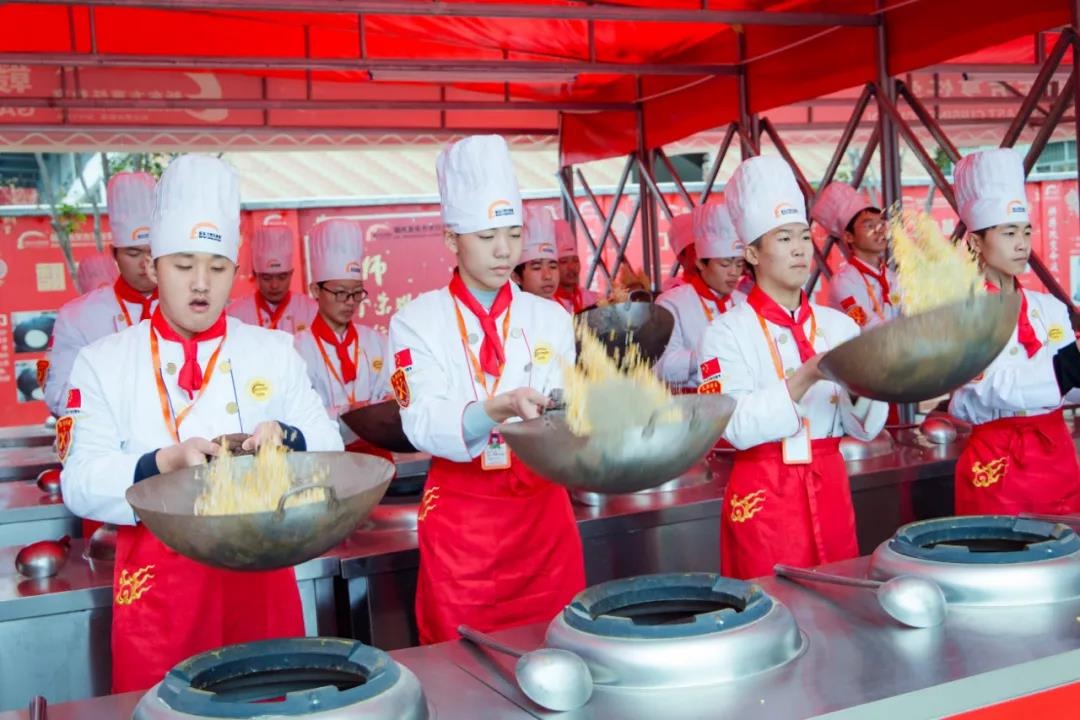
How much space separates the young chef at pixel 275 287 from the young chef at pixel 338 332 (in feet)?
2.32

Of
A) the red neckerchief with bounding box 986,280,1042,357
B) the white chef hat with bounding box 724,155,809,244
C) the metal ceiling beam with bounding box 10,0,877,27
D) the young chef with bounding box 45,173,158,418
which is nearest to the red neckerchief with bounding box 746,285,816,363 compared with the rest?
the white chef hat with bounding box 724,155,809,244

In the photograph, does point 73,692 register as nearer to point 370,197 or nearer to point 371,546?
point 371,546

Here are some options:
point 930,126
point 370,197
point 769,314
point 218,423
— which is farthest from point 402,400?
point 370,197

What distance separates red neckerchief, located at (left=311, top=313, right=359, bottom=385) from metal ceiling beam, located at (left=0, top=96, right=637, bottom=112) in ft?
7.47

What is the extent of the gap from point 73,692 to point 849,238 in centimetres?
371

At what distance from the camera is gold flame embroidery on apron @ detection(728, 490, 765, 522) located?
217 cm

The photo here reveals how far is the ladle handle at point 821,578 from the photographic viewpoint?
1.43 metres

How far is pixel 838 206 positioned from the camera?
16.3ft

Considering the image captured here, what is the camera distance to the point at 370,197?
29.1ft

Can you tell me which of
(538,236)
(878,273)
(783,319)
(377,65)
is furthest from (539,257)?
(783,319)

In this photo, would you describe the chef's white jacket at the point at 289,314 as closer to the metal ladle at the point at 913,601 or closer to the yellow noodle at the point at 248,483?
the yellow noodle at the point at 248,483

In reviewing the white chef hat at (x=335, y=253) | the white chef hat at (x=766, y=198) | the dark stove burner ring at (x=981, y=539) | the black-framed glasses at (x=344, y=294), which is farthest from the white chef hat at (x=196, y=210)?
the white chef hat at (x=335, y=253)

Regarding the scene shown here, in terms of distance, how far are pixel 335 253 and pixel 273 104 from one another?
2146 mm

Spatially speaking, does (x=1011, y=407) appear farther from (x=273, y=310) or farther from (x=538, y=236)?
(x=273, y=310)
